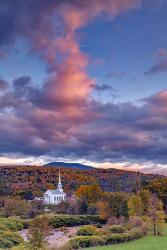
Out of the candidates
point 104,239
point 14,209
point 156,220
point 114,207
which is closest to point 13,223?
point 14,209

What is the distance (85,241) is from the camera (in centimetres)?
5453

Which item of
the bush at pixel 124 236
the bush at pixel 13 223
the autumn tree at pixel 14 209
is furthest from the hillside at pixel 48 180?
the bush at pixel 124 236

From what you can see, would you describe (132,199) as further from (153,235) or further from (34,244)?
(34,244)

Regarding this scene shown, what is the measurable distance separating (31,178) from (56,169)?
32.0m

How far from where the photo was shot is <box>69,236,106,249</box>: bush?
52906 millimetres

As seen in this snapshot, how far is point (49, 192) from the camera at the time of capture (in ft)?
429

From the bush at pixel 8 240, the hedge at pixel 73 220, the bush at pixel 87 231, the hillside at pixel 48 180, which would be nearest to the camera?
the bush at pixel 8 240

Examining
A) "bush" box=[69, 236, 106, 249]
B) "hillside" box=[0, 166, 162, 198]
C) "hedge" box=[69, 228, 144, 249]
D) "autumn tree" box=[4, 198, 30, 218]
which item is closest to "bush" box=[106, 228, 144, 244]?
"hedge" box=[69, 228, 144, 249]

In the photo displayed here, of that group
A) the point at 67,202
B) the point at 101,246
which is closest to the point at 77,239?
the point at 101,246

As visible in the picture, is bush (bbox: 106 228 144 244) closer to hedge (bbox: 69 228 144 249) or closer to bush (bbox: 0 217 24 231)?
hedge (bbox: 69 228 144 249)

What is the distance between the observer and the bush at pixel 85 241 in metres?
52.9

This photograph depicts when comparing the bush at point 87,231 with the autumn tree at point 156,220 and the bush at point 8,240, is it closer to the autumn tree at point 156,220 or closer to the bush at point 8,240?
the autumn tree at point 156,220

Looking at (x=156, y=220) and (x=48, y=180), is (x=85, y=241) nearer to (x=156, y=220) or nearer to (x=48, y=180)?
(x=156, y=220)

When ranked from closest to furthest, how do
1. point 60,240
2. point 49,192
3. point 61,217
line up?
point 60,240, point 61,217, point 49,192
